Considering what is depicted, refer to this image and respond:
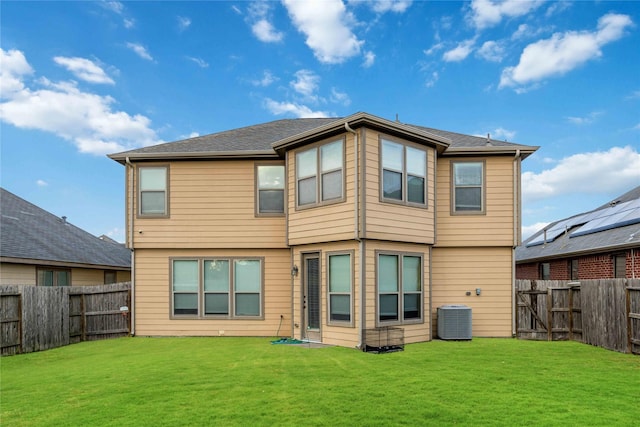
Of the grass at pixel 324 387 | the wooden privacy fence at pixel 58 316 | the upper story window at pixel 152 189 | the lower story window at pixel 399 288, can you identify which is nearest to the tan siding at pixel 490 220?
the lower story window at pixel 399 288

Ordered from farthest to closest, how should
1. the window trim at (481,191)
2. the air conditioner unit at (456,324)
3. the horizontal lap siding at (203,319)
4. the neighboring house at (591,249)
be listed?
1. the neighboring house at (591,249)
2. the horizontal lap siding at (203,319)
3. the window trim at (481,191)
4. the air conditioner unit at (456,324)

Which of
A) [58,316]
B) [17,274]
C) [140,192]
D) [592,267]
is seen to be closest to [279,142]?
[140,192]

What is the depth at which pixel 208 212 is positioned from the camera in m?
11.7

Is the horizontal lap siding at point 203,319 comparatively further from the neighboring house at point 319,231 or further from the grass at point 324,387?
the grass at point 324,387

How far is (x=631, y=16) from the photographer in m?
14.9

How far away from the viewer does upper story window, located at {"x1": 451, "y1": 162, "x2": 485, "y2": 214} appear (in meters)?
11.3

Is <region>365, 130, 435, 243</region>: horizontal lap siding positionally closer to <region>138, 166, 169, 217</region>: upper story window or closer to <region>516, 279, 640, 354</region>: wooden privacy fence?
<region>516, 279, 640, 354</region>: wooden privacy fence

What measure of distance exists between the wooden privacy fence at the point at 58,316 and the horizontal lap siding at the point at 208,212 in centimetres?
200

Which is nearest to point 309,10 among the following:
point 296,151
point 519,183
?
point 296,151

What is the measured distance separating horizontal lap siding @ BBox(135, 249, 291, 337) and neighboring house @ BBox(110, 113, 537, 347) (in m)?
0.03

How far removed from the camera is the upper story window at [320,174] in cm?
965

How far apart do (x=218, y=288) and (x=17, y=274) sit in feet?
23.2

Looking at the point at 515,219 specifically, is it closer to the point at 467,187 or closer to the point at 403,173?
the point at 467,187

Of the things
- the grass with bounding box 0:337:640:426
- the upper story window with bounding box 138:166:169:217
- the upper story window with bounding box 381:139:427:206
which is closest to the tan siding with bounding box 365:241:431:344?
the grass with bounding box 0:337:640:426
